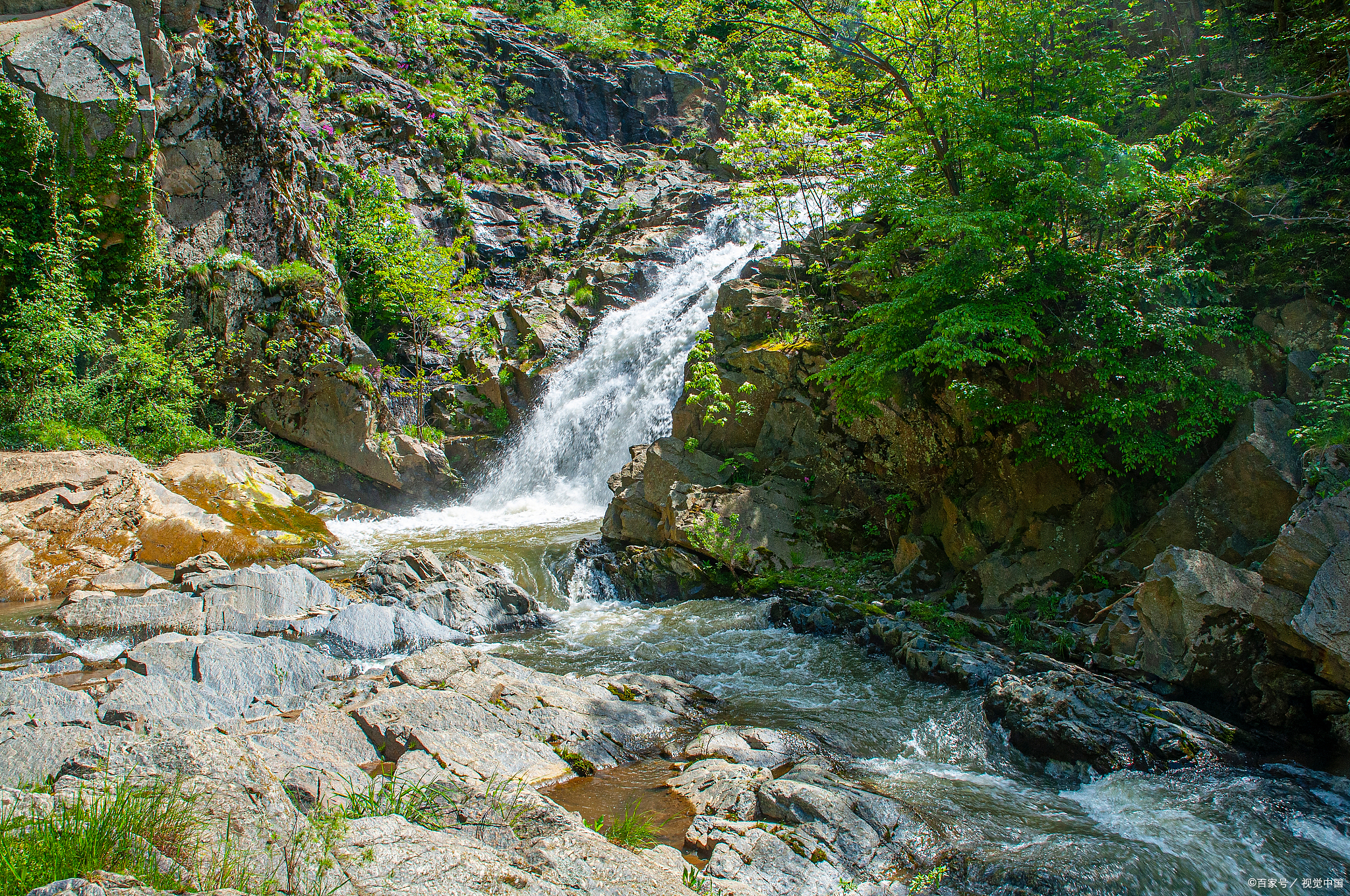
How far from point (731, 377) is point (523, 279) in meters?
12.7

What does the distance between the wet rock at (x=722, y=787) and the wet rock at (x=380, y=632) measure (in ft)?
14.0

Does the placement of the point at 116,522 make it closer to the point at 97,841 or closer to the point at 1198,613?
the point at 97,841

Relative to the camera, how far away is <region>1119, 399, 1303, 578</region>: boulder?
6.56 metres

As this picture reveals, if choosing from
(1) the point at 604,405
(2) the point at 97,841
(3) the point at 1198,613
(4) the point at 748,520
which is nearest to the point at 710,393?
(4) the point at 748,520

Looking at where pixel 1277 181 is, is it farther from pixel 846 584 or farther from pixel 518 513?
pixel 518 513

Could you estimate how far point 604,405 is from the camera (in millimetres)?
17094

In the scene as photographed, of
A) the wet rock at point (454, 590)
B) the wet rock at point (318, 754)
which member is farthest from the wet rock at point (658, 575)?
the wet rock at point (318, 754)

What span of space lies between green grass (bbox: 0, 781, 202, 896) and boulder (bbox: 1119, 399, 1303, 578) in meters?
7.97

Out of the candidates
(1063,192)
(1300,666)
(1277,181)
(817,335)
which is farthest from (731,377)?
(1300,666)

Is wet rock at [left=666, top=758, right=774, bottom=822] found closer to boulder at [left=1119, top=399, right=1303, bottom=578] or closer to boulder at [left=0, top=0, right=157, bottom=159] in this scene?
boulder at [left=1119, top=399, right=1303, bottom=578]

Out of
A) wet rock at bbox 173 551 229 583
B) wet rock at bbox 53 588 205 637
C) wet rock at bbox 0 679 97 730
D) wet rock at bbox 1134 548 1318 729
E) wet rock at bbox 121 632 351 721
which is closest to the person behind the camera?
wet rock at bbox 0 679 97 730

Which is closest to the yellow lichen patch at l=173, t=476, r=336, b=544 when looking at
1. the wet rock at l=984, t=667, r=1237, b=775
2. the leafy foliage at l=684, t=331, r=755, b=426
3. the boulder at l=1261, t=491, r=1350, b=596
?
the leafy foliage at l=684, t=331, r=755, b=426

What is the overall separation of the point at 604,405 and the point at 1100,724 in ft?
43.3

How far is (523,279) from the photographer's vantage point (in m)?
22.5
